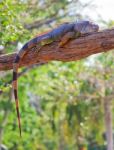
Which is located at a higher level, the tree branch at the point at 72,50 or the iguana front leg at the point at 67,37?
the iguana front leg at the point at 67,37

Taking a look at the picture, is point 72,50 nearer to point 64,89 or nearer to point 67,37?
point 67,37

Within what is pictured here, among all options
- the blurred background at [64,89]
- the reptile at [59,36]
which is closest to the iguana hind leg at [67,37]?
the reptile at [59,36]

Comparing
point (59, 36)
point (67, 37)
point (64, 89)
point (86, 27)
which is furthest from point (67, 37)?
point (64, 89)

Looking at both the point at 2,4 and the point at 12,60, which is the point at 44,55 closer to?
the point at 12,60

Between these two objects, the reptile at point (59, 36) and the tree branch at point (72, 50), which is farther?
the reptile at point (59, 36)

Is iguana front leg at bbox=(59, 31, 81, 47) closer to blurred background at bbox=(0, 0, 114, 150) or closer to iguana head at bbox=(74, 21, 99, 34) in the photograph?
iguana head at bbox=(74, 21, 99, 34)

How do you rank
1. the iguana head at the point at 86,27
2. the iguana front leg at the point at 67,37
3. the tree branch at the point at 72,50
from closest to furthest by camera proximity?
the tree branch at the point at 72,50, the iguana front leg at the point at 67,37, the iguana head at the point at 86,27

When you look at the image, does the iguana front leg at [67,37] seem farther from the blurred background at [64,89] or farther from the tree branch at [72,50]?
the blurred background at [64,89]
